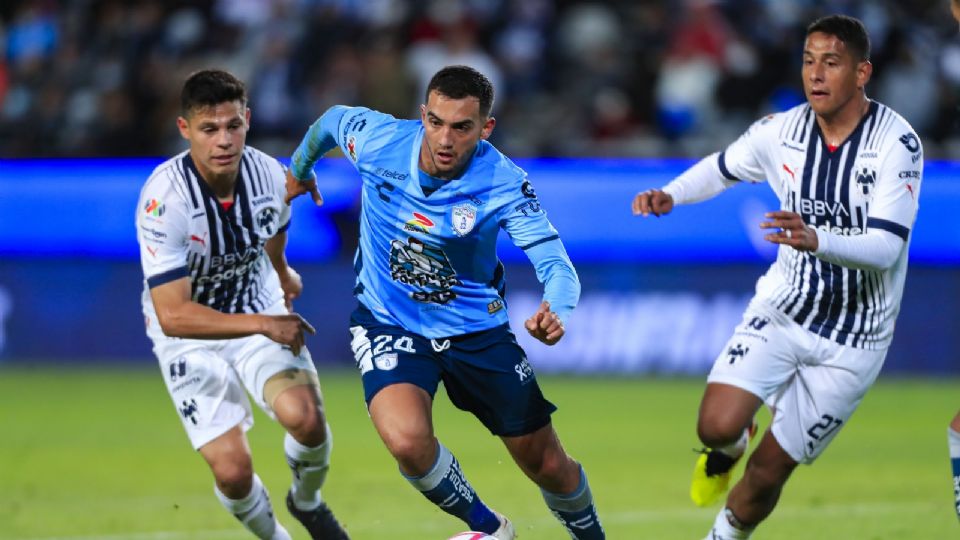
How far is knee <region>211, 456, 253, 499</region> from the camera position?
7.04 meters

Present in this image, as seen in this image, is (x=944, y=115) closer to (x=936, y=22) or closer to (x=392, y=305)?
(x=936, y=22)

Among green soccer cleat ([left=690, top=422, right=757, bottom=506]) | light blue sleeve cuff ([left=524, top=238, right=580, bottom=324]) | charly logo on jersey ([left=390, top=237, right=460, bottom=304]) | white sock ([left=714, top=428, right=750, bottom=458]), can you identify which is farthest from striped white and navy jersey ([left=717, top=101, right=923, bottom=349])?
charly logo on jersey ([left=390, top=237, right=460, bottom=304])

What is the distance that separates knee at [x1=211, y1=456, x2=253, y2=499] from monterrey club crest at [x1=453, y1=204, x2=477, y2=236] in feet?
5.12

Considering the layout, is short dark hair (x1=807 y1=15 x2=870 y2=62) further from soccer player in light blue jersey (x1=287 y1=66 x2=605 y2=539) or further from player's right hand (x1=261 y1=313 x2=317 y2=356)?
player's right hand (x1=261 y1=313 x2=317 y2=356)

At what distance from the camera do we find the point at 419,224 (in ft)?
22.0

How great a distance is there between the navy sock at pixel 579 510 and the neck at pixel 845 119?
1.98 m

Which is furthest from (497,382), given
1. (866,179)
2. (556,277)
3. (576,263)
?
(576,263)

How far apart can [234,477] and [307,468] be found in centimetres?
51

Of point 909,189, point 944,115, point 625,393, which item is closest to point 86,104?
point 625,393

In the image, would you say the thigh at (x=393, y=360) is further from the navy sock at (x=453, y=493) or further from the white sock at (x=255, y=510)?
the white sock at (x=255, y=510)

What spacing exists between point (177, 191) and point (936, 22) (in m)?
11.0

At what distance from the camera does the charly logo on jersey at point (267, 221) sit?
7477mm

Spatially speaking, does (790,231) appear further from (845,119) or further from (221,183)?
(221,183)

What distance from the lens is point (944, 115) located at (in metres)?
15.0
